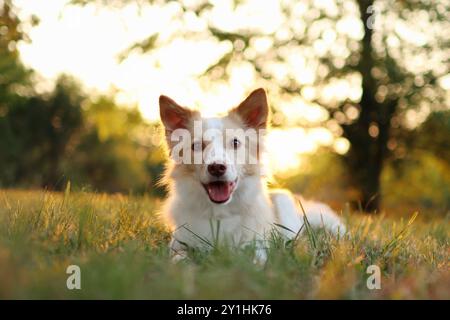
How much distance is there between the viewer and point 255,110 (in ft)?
15.9

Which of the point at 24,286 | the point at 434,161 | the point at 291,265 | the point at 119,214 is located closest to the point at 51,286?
the point at 24,286

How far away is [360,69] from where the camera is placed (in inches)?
464

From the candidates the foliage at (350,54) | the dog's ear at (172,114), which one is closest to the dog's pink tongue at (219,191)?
the dog's ear at (172,114)

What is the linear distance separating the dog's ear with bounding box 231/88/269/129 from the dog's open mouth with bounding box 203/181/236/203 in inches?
33.1

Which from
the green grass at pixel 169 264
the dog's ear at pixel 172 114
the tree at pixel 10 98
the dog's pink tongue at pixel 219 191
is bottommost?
the green grass at pixel 169 264

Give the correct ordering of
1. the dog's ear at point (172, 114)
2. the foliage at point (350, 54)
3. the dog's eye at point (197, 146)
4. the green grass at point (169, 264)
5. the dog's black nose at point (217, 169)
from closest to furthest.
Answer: the green grass at point (169, 264) < the dog's black nose at point (217, 169) < the dog's eye at point (197, 146) < the dog's ear at point (172, 114) < the foliage at point (350, 54)

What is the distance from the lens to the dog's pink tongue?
423 cm

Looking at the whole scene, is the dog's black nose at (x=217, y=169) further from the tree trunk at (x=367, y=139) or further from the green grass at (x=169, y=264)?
the tree trunk at (x=367, y=139)

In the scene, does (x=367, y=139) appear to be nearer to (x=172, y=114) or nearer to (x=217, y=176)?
(x=172, y=114)

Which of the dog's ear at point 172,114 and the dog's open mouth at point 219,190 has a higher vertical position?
the dog's ear at point 172,114

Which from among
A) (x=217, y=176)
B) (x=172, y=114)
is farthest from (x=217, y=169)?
(x=172, y=114)

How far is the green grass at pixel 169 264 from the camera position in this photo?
2551 millimetres

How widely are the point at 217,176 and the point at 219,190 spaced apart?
15 cm
